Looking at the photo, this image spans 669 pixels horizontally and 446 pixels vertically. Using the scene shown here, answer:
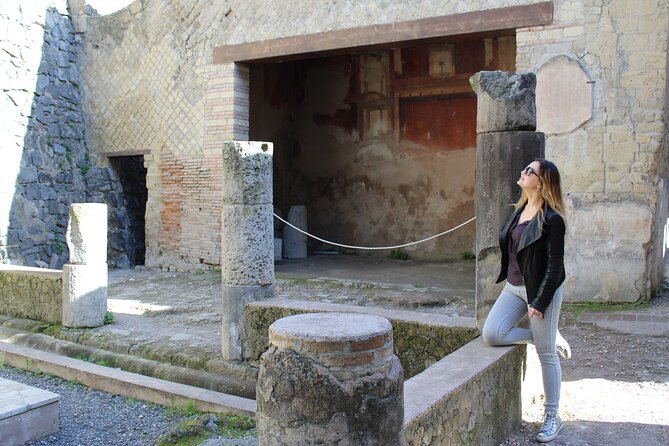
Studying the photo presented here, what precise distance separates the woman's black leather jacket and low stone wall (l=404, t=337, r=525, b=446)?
1.47 ft

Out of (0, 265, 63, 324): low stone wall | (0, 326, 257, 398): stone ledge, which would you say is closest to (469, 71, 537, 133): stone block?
(0, 326, 257, 398): stone ledge

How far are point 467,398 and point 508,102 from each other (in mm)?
1860

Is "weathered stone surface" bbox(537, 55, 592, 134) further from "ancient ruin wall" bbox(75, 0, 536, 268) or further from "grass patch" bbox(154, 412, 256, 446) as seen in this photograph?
"grass patch" bbox(154, 412, 256, 446)

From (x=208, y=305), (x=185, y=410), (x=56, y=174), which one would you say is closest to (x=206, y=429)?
(x=185, y=410)

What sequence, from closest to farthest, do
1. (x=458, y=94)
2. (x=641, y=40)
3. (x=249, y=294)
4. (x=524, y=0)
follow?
(x=249, y=294), (x=641, y=40), (x=524, y=0), (x=458, y=94)

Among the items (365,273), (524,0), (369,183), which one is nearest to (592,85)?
(524,0)

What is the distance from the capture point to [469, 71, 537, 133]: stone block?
4.11 metres

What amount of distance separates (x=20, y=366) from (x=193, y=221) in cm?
461

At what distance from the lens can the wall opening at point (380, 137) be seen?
37.9 feet

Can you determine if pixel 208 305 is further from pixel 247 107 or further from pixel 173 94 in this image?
pixel 173 94

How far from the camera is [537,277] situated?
11.6 feet

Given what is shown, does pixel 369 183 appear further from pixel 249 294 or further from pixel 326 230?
pixel 249 294

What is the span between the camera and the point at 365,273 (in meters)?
10.1

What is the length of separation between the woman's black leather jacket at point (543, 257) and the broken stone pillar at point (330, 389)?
1.47 meters
